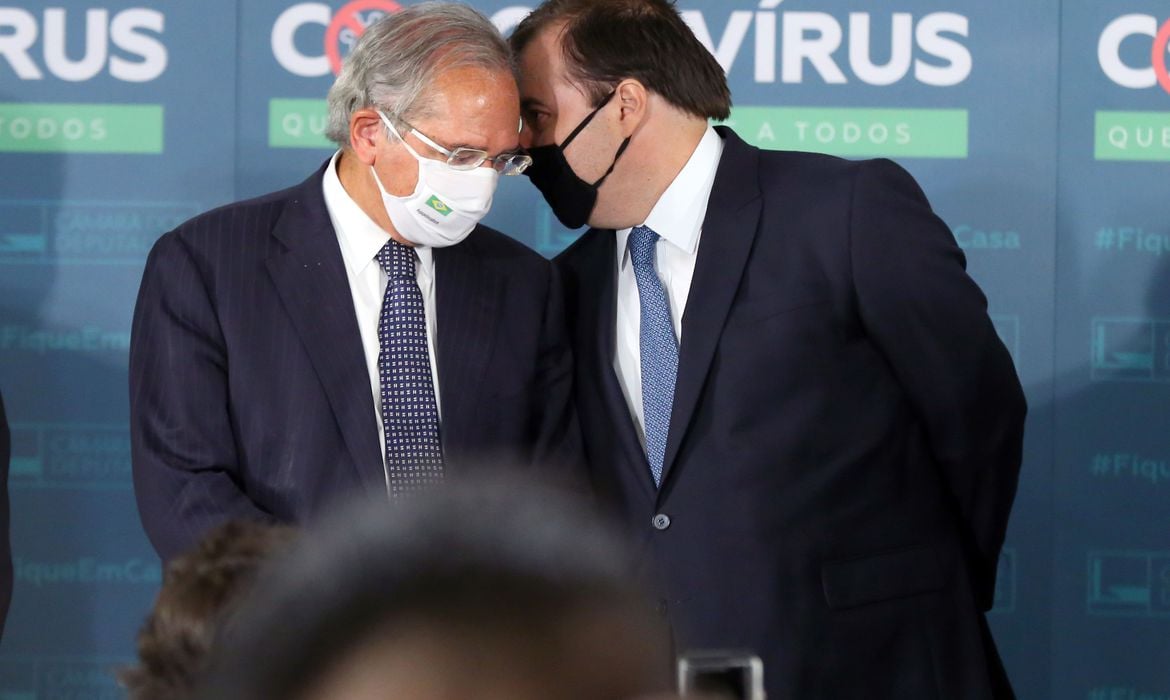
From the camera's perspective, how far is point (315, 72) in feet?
11.3

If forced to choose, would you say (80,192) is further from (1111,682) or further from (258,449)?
(1111,682)

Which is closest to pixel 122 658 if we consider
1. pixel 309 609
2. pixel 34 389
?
pixel 34 389

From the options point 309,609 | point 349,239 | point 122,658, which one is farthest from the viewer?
point 122,658

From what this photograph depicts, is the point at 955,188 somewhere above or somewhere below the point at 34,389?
above

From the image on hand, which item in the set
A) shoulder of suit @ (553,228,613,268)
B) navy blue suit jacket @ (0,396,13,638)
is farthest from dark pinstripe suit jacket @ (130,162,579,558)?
navy blue suit jacket @ (0,396,13,638)

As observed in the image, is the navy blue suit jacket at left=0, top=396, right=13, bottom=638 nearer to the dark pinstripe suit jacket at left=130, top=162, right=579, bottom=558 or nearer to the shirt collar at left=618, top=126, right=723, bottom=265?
the dark pinstripe suit jacket at left=130, top=162, right=579, bottom=558

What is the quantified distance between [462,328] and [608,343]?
25 cm

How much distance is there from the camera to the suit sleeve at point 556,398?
231cm

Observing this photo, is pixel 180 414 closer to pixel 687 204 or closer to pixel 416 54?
pixel 416 54

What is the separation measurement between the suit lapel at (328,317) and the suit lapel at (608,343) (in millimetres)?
389

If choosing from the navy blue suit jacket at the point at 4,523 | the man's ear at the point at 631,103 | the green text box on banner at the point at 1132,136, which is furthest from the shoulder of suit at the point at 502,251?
the green text box on banner at the point at 1132,136

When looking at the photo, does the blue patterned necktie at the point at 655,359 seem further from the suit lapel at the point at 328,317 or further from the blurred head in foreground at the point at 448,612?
the blurred head in foreground at the point at 448,612

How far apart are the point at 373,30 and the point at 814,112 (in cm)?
145

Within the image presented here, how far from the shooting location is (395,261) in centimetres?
230
